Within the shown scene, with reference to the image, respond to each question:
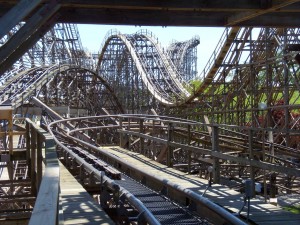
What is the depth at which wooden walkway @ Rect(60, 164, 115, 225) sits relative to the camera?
486 cm

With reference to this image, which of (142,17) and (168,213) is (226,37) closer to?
(142,17)

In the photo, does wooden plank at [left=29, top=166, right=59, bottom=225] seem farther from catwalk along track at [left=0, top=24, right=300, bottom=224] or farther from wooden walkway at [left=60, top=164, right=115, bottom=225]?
wooden walkway at [left=60, top=164, right=115, bottom=225]

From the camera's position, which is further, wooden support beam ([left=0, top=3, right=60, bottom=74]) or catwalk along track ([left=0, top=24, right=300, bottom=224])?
catwalk along track ([left=0, top=24, right=300, bottom=224])

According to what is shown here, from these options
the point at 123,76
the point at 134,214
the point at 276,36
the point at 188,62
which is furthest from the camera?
the point at 188,62

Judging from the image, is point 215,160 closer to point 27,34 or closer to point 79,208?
point 79,208

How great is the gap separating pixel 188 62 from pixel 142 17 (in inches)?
1909

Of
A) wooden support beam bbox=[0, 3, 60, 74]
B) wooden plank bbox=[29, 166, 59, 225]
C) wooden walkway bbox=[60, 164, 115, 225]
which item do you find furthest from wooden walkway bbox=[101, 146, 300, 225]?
wooden support beam bbox=[0, 3, 60, 74]

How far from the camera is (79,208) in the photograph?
5.31 m

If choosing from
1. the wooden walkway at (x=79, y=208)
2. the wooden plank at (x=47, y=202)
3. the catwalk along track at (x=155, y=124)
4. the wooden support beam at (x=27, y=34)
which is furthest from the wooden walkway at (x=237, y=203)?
the wooden support beam at (x=27, y=34)

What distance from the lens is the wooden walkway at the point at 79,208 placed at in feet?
15.9

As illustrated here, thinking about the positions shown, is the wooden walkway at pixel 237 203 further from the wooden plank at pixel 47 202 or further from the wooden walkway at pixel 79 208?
the wooden plank at pixel 47 202

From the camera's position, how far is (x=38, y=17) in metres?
5.83

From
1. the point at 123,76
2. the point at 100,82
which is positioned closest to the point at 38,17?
the point at 100,82

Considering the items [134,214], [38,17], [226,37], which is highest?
[226,37]
